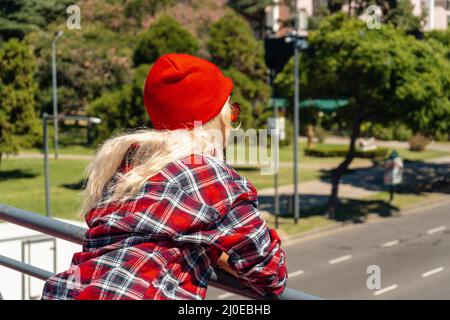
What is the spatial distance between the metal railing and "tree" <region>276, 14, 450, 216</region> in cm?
1971

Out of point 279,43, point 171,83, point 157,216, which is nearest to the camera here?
point 157,216

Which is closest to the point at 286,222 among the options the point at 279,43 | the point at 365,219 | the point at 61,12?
the point at 365,219

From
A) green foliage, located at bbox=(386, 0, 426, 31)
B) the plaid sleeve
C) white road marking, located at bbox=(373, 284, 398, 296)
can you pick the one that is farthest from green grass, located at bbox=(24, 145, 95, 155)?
the plaid sleeve

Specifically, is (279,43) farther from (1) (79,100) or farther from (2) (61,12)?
(2) (61,12)

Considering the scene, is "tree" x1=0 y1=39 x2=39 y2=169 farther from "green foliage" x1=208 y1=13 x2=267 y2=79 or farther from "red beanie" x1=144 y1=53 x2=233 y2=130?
"red beanie" x1=144 y1=53 x2=233 y2=130

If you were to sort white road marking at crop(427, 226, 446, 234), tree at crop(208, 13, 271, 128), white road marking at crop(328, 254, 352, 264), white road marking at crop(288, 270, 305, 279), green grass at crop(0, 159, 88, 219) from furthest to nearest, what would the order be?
tree at crop(208, 13, 271, 128) < green grass at crop(0, 159, 88, 219) < white road marking at crop(427, 226, 446, 234) < white road marking at crop(328, 254, 352, 264) < white road marking at crop(288, 270, 305, 279)

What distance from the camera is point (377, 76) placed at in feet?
72.2

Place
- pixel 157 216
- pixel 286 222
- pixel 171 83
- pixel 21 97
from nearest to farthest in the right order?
pixel 157 216 < pixel 171 83 < pixel 286 222 < pixel 21 97

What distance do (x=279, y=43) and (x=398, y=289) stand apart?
35.5 m

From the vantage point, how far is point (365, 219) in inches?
938

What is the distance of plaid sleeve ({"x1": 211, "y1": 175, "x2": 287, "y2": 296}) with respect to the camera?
1873 mm

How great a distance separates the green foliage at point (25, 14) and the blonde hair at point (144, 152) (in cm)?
2659

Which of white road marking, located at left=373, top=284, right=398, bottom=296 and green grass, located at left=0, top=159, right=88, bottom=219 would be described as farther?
green grass, located at left=0, top=159, right=88, bottom=219

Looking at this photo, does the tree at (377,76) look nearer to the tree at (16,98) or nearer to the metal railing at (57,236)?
the tree at (16,98)
